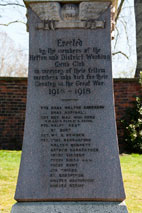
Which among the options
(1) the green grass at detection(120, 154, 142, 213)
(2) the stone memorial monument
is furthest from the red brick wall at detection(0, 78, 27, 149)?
(2) the stone memorial monument

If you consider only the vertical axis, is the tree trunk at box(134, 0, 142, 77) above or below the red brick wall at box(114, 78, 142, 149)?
above

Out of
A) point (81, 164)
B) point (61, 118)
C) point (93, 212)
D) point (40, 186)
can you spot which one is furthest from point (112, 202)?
point (61, 118)

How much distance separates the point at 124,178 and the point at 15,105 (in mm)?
4927

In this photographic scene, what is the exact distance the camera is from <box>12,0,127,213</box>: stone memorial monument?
3.62 metres

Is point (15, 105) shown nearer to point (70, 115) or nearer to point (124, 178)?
point (124, 178)

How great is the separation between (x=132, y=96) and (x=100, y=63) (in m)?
7.08

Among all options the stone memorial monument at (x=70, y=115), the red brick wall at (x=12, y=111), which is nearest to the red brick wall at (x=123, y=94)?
the red brick wall at (x=12, y=111)

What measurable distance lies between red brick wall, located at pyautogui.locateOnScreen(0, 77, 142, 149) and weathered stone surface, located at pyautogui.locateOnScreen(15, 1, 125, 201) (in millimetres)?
6783

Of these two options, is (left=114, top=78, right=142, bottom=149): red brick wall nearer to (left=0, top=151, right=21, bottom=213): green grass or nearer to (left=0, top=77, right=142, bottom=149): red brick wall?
(left=0, top=77, right=142, bottom=149): red brick wall

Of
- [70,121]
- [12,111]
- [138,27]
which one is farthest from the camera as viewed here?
[138,27]

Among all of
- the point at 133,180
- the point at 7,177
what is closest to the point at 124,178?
the point at 133,180

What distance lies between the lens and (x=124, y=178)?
7.01 metres

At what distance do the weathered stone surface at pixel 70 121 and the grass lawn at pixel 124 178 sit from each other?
141 centimetres

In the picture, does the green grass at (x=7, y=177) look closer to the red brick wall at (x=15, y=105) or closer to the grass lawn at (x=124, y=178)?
the grass lawn at (x=124, y=178)
